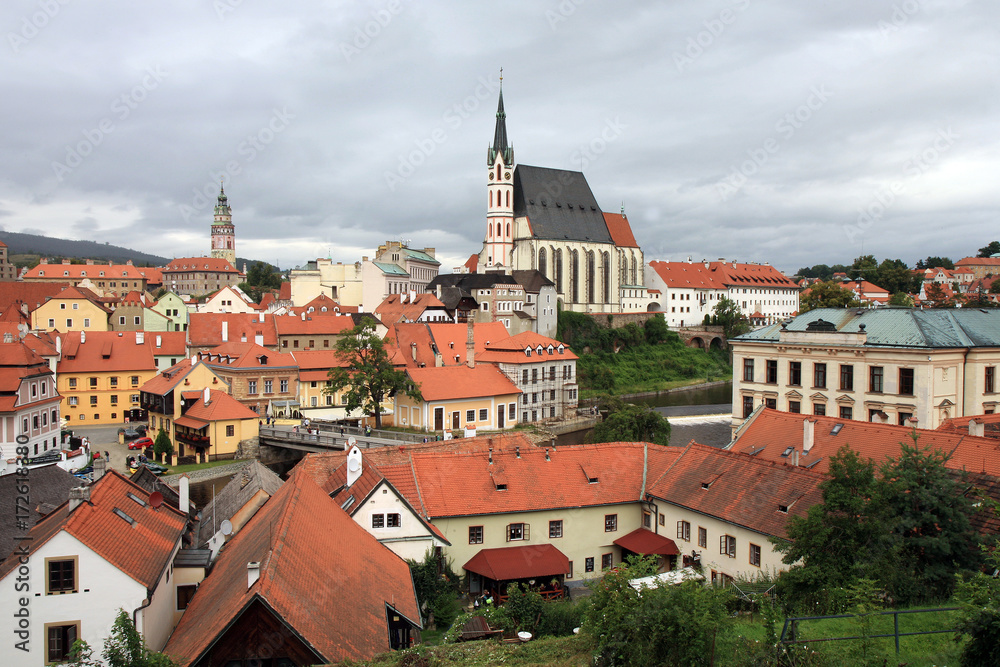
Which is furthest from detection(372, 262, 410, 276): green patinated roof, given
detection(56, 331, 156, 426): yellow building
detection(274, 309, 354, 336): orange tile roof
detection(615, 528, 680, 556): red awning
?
detection(615, 528, 680, 556): red awning

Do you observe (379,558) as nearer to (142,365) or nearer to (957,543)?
(957,543)

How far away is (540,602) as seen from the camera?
57.3 feet

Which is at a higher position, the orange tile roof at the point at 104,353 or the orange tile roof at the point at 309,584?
the orange tile roof at the point at 104,353

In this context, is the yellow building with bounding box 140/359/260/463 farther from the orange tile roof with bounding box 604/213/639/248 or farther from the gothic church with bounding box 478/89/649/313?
the orange tile roof with bounding box 604/213/639/248

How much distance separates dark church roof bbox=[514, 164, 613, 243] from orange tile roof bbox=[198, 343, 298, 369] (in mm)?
44745

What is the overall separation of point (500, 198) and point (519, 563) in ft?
224

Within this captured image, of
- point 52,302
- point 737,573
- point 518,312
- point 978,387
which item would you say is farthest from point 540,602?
point 52,302

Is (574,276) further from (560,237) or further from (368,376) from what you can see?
(368,376)

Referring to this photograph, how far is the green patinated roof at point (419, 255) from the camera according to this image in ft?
298

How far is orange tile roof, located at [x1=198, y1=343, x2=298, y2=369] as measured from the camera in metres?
46.6

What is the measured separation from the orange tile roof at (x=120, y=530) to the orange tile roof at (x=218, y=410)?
919 inches

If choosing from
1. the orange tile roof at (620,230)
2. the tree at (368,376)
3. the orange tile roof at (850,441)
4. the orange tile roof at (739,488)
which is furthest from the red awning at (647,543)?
the orange tile roof at (620,230)

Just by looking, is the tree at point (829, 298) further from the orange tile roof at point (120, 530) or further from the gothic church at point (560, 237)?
the orange tile roof at point (120, 530)

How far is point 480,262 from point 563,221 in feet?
39.2
